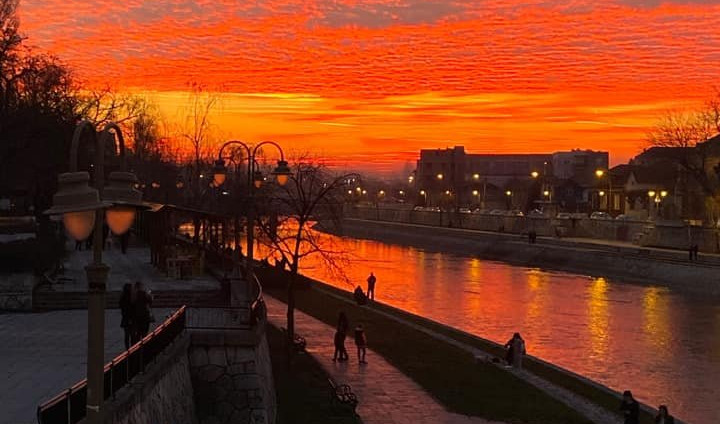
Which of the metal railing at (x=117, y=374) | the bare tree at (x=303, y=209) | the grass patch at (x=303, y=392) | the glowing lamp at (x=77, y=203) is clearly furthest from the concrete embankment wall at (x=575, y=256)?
the glowing lamp at (x=77, y=203)

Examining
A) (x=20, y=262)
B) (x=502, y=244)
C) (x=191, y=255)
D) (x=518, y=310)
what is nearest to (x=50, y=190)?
(x=191, y=255)

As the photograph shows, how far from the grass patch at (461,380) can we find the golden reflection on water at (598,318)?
780 centimetres

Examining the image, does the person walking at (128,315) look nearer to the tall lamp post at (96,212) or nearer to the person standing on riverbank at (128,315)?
the person standing on riverbank at (128,315)

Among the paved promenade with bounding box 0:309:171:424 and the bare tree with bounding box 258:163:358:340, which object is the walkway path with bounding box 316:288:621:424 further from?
the paved promenade with bounding box 0:309:171:424

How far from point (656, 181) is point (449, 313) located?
78.2m

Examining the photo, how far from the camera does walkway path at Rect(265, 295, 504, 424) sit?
19244 millimetres

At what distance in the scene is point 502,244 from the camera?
93.2 m

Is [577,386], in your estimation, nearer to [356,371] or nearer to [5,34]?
[356,371]

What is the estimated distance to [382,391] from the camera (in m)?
21.8

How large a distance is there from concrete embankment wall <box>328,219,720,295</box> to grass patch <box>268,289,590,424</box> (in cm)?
1431

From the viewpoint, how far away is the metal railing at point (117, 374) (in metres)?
8.86

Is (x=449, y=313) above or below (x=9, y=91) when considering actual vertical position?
below

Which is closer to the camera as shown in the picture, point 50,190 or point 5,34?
point 5,34

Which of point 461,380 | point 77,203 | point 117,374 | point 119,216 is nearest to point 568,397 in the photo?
point 461,380
